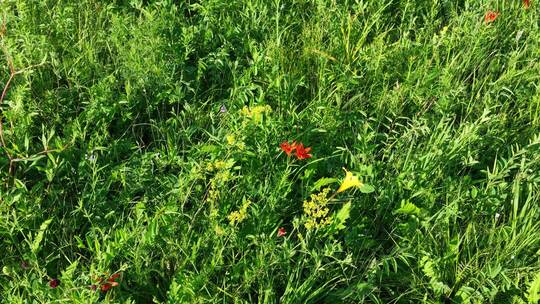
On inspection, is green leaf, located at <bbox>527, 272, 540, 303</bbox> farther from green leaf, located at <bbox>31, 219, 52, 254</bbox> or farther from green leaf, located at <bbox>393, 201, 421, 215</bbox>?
green leaf, located at <bbox>31, 219, 52, 254</bbox>

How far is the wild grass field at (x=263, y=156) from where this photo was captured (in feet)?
7.14

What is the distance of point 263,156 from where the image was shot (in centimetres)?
245

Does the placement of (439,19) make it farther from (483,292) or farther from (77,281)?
(77,281)

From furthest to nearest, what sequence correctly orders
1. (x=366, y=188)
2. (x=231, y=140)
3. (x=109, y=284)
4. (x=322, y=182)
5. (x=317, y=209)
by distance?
1. (x=322, y=182)
2. (x=366, y=188)
3. (x=231, y=140)
4. (x=317, y=209)
5. (x=109, y=284)

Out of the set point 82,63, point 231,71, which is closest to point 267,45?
point 231,71

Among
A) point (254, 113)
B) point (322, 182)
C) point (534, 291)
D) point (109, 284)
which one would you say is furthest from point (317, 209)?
point (534, 291)

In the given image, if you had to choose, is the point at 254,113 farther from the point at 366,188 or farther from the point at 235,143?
the point at 366,188

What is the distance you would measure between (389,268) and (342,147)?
0.57 metres

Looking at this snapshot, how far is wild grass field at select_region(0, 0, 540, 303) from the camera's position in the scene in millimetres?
2178

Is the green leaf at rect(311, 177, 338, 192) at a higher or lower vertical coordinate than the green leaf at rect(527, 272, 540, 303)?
higher

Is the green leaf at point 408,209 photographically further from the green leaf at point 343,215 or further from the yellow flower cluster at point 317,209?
the yellow flower cluster at point 317,209

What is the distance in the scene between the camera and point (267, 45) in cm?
312

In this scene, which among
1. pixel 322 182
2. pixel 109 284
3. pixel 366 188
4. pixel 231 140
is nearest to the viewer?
pixel 109 284

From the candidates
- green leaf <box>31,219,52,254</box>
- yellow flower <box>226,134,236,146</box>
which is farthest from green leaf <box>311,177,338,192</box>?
green leaf <box>31,219,52,254</box>
